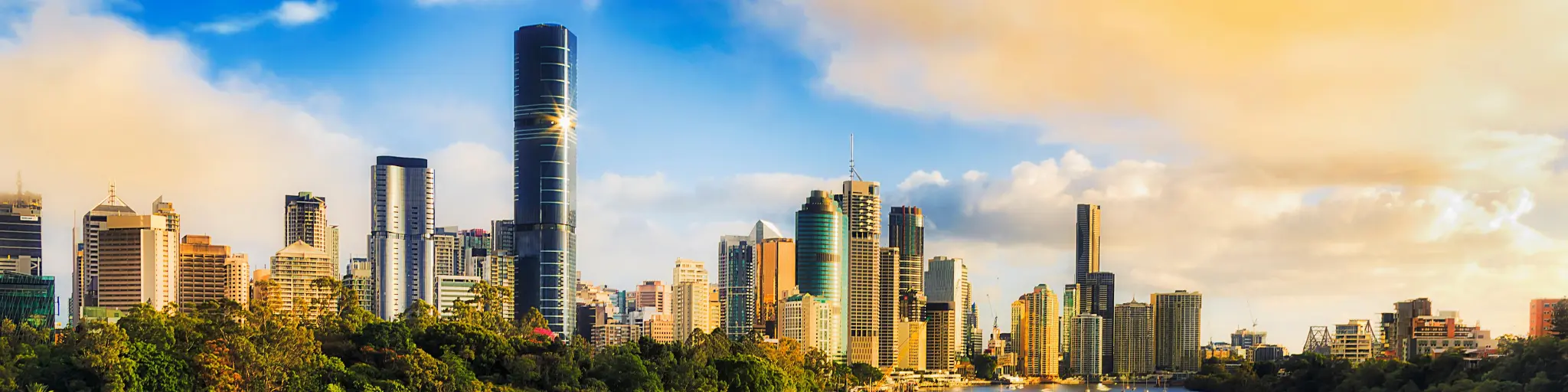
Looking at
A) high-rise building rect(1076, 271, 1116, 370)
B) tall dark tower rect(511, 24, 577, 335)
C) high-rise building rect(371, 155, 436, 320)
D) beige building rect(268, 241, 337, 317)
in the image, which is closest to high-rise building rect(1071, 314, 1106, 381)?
high-rise building rect(1076, 271, 1116, 370)

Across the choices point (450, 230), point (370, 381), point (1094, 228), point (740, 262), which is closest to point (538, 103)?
point (740, 262)

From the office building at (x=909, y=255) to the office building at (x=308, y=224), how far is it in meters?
56.1

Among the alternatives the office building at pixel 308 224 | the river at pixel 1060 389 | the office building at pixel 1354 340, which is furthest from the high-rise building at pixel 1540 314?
the office building at pixel 308 224

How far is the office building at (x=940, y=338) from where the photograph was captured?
135750 millimetres

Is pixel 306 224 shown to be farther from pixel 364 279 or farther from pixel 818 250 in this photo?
pixel 818 250

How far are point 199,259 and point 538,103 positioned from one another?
26577 millimetres

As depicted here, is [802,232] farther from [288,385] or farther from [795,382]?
[288,385]

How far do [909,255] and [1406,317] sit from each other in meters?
59.2

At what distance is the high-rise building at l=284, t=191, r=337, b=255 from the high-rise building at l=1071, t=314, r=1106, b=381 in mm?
77466

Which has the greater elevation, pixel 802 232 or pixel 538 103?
pixel 538 103

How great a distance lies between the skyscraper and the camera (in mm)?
90000

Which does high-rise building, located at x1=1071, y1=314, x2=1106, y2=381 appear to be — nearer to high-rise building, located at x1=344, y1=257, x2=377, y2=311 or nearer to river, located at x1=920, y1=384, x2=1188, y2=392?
river, located at x1=920, y1=384, x2=1188, y2=392

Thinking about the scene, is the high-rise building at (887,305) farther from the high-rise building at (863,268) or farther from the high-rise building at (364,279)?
the high-rise building at (364,279)

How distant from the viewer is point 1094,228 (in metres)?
170
